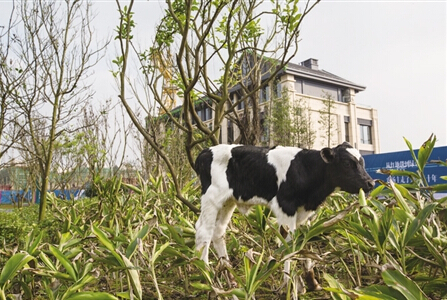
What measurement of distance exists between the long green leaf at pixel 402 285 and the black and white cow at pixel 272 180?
66 cm

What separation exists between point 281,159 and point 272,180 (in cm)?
14

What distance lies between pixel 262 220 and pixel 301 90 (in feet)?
84.3

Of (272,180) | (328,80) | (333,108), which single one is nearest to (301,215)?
(272,180)

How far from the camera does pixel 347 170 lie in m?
2.03

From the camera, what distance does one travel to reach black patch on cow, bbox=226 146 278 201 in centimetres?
222

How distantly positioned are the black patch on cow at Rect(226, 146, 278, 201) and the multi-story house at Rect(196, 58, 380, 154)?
2283cm

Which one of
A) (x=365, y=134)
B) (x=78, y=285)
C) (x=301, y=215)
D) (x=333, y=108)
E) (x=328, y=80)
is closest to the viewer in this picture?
(x=78, y=285)

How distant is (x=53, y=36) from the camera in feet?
22.1

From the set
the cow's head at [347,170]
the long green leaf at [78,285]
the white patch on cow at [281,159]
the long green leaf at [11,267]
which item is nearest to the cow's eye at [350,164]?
the cow's head at [347,170]

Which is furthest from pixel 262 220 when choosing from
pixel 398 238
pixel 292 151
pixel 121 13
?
pixel 121 13

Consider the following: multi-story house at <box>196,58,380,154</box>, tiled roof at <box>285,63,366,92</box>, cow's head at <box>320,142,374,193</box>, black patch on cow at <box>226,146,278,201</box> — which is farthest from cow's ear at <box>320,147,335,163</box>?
multi-story house at <box>196,58,380,154</box>

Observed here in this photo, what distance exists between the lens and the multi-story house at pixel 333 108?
1027 inches

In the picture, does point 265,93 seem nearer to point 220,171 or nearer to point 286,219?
point 220,171

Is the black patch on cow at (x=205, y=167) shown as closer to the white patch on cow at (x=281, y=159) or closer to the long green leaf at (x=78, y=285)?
the white patch on cow at (x=281, y=159)
